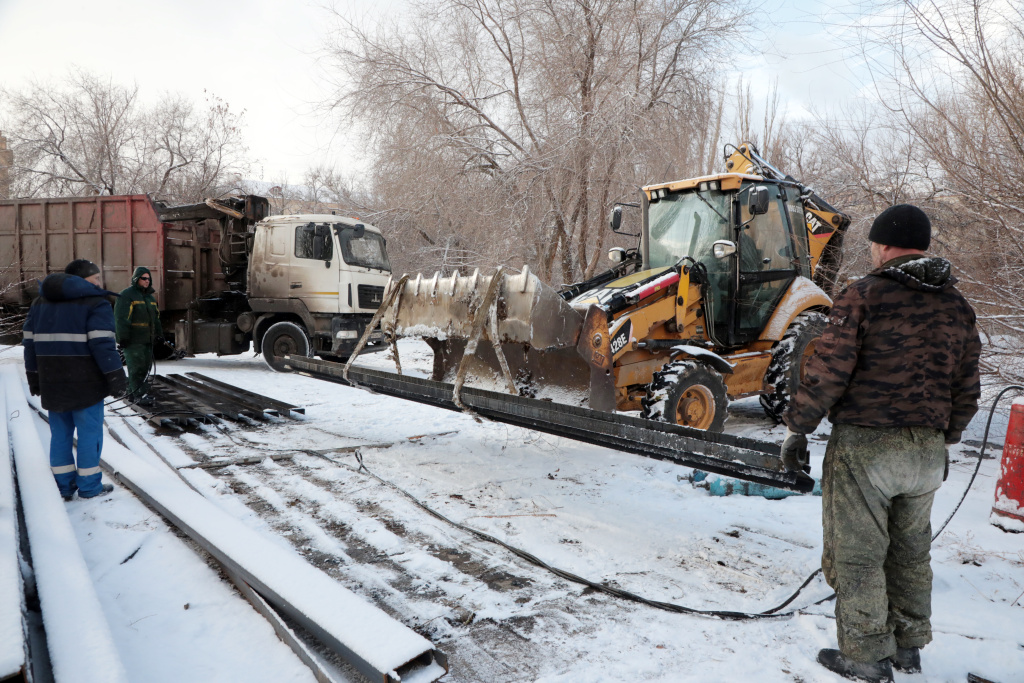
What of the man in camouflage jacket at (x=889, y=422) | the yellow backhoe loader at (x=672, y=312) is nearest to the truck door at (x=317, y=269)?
the yellow backhoe loader at (x=672, y=312)

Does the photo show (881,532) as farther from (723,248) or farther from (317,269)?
(317,269)

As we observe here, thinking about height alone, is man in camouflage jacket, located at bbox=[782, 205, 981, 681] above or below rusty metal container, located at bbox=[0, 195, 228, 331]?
below

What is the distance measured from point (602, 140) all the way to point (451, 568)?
817 centimetres

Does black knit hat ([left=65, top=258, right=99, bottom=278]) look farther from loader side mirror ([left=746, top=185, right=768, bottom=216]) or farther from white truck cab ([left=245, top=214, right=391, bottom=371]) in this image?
white truck cab ([left=245, top=214, right=391, bottom=371])

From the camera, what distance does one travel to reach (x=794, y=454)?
2.75 m

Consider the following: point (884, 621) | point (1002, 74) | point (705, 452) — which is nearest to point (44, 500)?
point (705, 452)

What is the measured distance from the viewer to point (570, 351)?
5.31 meters

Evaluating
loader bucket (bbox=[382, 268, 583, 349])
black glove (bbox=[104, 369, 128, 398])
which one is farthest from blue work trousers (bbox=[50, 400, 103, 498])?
loader bucket (bbox=[382, 268, 583, 349])

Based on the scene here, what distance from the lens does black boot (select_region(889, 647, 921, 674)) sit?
244 centimetres

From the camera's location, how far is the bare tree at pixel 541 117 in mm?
10117

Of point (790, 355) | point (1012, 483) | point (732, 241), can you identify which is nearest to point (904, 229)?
point (1012, 483)

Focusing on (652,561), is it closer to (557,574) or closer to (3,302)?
(557,574)

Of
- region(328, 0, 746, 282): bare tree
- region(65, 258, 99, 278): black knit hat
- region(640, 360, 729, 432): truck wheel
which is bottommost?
region(640, 360, 729, 432): truck wheel

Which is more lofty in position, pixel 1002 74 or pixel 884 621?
pixel 1002 74
